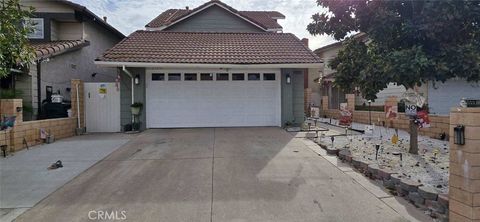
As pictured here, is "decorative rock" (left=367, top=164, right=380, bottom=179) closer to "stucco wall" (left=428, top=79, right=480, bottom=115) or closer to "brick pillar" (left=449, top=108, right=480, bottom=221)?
"brick pillar" (left=449, top=108, right=480, bottom=221)

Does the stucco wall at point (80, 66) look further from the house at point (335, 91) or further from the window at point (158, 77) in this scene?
the house at point (335, 91)

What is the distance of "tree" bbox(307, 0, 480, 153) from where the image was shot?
17.0ft

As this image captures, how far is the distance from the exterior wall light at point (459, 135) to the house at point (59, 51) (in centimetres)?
1147

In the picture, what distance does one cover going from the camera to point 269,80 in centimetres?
1159

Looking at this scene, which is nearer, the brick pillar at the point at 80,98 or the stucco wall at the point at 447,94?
the brick pillar at the point at 80,98

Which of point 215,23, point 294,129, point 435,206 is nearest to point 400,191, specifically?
point 435,206

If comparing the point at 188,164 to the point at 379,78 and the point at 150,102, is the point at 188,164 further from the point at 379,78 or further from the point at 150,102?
the point at 150,102

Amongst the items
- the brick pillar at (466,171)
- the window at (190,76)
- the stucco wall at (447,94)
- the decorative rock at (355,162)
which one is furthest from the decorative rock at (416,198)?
the stucco wall at (447,94)

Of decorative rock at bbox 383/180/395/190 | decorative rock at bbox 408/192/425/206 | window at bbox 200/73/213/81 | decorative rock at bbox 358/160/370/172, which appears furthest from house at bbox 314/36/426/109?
decorative rock at bbox 408/192/425/206

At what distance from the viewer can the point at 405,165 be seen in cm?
562

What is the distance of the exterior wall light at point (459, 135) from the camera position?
346cm

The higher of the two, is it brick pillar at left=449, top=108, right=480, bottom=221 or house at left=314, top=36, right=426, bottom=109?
house at left=314, top=36, right=426, bottom=109

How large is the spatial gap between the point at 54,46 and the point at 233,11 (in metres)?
8.37

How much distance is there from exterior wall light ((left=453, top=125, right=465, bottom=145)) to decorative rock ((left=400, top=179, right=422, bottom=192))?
3.22ft
